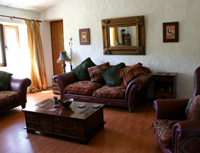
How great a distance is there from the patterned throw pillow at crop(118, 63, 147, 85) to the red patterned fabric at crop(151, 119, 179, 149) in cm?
173

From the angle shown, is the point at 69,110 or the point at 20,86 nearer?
the point at 69,110

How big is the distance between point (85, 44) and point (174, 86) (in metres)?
2.53

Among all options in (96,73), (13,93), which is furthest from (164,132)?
(13,93)

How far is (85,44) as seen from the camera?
17.5 ft

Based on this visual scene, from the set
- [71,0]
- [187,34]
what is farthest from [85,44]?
[187,34]

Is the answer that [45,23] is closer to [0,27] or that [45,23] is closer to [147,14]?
[0,27]

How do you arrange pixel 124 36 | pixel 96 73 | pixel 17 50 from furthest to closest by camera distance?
pixel 17 50 < pixel 124 36 < pixel 96 73

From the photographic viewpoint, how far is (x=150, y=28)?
14.6ft

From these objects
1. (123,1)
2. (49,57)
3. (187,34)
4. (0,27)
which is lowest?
(49,57)

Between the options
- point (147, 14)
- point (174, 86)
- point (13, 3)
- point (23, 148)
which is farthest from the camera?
point (13, 3)

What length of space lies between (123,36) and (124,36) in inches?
1.0

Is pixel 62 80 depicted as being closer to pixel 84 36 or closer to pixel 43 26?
pixel 84 36

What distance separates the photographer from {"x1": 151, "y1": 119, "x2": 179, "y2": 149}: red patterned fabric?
2.05 meters

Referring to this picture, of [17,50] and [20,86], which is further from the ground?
[17,50]
